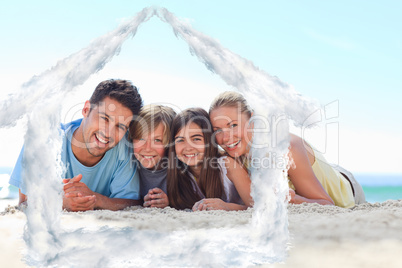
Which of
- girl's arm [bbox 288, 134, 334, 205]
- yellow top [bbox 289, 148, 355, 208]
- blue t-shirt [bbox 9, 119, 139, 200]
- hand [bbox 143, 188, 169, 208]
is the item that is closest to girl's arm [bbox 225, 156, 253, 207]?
A: girl's arm [bbox 288, 134, 334, 205]

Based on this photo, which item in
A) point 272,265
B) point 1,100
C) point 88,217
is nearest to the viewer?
point 272,265

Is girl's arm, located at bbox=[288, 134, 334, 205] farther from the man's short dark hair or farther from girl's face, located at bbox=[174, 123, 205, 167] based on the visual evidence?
the man's short dark hair

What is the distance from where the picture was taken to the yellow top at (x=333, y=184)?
123 inches

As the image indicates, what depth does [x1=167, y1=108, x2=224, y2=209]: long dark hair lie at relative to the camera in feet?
9.17

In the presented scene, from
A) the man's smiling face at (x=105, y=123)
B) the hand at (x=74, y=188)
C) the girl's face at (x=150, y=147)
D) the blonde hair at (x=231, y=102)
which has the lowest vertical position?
the hand at (x=74, y=188)

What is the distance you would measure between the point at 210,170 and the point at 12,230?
1.54 m

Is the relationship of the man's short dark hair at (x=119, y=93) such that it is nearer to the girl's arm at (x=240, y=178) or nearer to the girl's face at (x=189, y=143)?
the girl's face at (x=189, y=143)

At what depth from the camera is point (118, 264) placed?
1.29 m

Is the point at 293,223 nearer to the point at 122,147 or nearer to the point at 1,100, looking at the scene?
the point at 1,100

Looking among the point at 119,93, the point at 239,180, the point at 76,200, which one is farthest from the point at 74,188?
the point at 239,180

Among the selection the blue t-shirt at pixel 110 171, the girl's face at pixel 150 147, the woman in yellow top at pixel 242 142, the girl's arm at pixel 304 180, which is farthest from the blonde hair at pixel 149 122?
the girl's arm at pixel 304 180

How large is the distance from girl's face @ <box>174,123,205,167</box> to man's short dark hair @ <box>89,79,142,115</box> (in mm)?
403

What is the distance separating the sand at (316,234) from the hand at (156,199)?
2.24 feet

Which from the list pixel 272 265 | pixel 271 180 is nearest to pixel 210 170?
pixel 271 180
